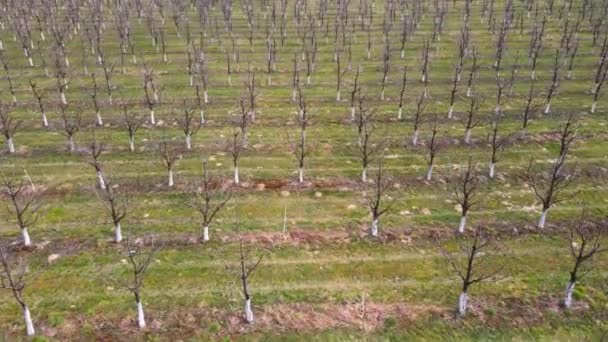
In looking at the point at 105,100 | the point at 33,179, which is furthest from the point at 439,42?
the point at 33,179

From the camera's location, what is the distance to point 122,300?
26.2 meters

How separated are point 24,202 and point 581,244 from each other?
35540mm

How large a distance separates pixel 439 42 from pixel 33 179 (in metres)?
57.2

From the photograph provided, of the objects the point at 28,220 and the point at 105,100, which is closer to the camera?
the point at 28,220

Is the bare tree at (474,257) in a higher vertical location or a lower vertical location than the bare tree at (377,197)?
lower

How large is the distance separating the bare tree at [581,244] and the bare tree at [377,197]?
34.3ft

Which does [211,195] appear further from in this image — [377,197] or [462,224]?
[462,224]

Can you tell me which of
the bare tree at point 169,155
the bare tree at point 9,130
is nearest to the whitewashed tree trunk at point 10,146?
the bare tree at point 9,130

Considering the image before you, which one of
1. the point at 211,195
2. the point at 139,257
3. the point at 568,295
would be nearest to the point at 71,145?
the point at 211,195

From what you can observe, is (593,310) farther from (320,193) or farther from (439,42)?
Result: (439,42)

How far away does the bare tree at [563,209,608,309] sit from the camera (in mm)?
26031

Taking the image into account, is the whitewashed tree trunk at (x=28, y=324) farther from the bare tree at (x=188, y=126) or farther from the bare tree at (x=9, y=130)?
the bare tree at (x=9, y=130)

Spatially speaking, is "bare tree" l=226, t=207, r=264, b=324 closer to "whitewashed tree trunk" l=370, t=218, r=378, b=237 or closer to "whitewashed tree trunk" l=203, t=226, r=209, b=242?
"whitewashed tree trunk" l=203, t=226, r=209, b=242

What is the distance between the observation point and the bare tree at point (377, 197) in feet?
104
